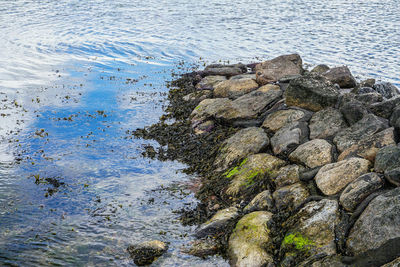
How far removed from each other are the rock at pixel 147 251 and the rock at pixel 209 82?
15380 millimetres

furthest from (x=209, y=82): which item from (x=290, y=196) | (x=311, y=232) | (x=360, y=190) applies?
(x=311, y=232)

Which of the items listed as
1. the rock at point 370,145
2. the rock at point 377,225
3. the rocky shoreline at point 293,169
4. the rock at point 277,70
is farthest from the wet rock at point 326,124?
the rock at point 277,70

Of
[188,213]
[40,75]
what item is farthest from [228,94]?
[40,75]

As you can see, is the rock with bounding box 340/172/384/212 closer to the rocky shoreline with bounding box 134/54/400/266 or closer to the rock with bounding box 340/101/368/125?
the rocky shoreline with bounding box 134/54/400/266

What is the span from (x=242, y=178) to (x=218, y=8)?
53.3 metres

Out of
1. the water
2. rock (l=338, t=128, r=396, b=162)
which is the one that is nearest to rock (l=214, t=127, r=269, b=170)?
the water

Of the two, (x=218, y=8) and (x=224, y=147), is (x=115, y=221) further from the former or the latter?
(x=218, y=8)

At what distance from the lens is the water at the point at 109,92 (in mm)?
12500

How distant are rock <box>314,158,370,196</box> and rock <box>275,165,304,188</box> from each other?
1037 mm

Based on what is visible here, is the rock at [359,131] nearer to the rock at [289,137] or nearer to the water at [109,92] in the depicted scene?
the rock at [289,137]

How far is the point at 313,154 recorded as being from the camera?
45.0 ft

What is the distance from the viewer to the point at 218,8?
63.2 meters

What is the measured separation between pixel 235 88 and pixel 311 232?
13.2 metres

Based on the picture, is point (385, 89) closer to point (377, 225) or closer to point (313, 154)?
point (313, 154)
